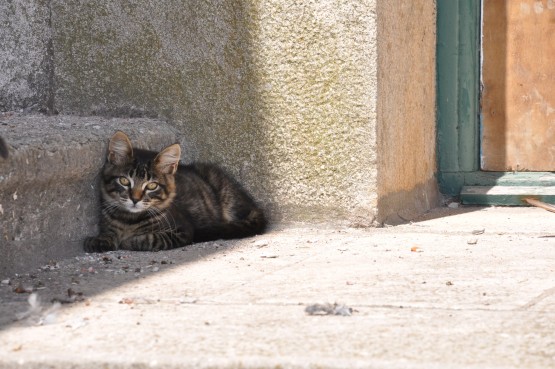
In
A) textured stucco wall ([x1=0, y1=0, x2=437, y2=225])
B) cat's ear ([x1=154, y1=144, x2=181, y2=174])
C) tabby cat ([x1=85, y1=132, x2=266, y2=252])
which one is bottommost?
tabby cat ([x1=85, y1=132, x2=266, y2=252])

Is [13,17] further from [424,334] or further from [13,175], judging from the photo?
[424,334]

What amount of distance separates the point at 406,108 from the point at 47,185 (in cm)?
229

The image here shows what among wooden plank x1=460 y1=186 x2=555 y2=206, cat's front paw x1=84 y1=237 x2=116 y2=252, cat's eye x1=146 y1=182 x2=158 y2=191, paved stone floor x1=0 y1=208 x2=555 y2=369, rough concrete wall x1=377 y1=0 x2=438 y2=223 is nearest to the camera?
paved stone floor x1=0 y1=208 x2=555 y2=369


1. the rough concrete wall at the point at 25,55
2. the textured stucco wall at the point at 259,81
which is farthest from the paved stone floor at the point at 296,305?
the rough concrete wall at the point at 25,55

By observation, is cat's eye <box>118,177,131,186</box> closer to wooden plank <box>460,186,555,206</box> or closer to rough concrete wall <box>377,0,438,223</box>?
rough concrete wall <box>377,0,438,223</box>

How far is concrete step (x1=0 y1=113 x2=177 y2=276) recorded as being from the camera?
155 inches

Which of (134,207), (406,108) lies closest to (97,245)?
(134,207)

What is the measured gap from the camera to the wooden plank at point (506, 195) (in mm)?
5957

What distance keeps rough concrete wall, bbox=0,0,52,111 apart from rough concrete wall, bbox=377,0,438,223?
193 centimetres

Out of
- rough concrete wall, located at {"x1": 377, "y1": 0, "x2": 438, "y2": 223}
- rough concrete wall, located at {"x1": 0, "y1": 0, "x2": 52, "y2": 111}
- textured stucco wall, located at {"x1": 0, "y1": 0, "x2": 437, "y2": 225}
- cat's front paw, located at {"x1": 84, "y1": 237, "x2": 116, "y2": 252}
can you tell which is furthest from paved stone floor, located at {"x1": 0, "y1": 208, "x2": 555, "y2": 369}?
rough concrete wall, located at {"x1": 0, "y1": 0, "x2": 52, "y2": 111}

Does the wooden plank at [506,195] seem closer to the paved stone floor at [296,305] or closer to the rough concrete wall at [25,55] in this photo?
the paved stone floor at [296,305]

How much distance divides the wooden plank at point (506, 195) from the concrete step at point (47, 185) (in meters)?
2.23

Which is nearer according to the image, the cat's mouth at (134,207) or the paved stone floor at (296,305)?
the paved stone floor at (296,305)

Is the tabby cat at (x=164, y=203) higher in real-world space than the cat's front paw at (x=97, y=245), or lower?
higher
